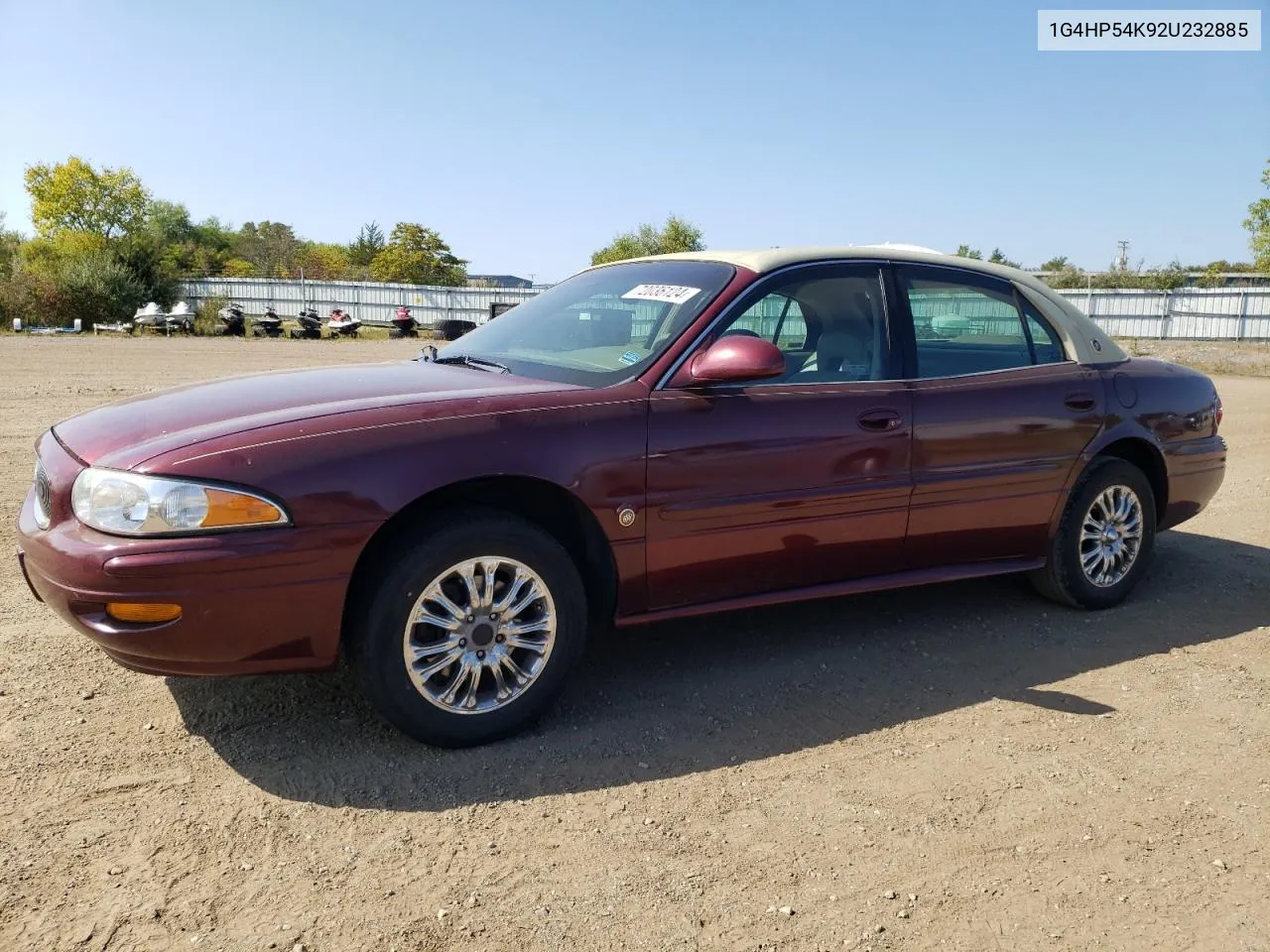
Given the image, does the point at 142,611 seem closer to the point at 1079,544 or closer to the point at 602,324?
the point at 602,324

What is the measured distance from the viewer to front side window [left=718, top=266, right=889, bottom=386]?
394cm

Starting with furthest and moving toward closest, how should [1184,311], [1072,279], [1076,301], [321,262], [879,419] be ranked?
[321,262] < [1072,279] < [1184,311] < [1076,301] < [879,419]

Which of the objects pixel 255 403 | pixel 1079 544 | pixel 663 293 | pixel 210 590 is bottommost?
pixel 1079 544

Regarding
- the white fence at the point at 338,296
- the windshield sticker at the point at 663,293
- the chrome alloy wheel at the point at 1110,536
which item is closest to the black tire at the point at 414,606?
the windshield sticker at the point at 663,293

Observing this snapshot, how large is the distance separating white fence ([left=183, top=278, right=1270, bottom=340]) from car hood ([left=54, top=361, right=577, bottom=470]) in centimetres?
2704

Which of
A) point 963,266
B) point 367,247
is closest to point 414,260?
point 367,247

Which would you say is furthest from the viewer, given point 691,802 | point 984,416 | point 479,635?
point 984,416

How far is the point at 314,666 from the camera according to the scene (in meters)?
3.02

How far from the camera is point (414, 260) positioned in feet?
214

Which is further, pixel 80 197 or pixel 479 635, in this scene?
pixel 80 197

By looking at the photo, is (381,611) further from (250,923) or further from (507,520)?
(250,923)

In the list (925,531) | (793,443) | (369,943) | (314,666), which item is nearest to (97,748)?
(314,666)

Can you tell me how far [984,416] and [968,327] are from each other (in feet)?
1.54

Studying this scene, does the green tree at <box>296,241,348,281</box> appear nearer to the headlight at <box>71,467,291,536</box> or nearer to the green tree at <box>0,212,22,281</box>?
the green tree at <box>0,212,22,281</box>
